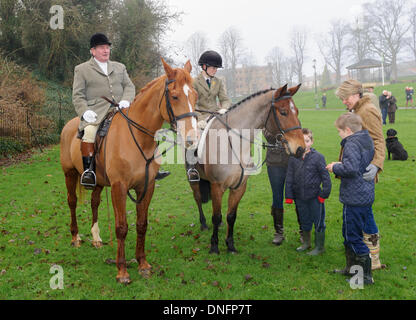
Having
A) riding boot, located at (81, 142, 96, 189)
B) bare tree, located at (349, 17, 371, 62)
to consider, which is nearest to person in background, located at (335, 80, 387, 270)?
riding boot, located at (81, 142, 96, 189)

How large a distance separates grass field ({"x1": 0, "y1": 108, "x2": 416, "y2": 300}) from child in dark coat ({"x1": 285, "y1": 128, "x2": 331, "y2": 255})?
14.0 inches

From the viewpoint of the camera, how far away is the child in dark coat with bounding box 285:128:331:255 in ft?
16.7

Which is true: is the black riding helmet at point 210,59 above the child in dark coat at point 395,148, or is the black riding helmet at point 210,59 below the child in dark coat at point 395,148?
above

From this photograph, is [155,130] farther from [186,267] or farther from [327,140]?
[327,140]

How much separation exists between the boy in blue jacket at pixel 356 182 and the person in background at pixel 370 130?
0.14 m

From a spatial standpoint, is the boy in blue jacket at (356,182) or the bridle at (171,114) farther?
the boy in blue jacket at (356,182)

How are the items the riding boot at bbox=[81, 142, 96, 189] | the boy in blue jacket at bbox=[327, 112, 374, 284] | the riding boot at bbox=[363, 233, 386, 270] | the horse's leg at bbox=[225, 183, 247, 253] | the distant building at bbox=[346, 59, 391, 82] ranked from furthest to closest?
the distant building at bbox=[346, 59, 391, 82], the horse's leg at bbox=[225, 183, 247, 253], the riding boot at bbox=[81, 142, 96, 189], the riding boot at bbox=[363, 233, 386, 270], the boy in blue jacket at bbox=[327, 112, 374, 284]

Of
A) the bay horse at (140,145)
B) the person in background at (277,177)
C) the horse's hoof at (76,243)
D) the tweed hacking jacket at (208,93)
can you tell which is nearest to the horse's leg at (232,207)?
the person in background at (277,177)

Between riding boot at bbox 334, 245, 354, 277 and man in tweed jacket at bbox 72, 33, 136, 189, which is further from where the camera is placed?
man in tweed jacket at bbox 72, 33, 136, 189

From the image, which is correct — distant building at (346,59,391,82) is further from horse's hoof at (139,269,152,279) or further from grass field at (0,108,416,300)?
horse's hoof at (139,269,152,279)

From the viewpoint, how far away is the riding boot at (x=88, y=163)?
465 centimetres

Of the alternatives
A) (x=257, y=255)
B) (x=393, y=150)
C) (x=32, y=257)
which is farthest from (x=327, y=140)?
(x=32, y=257)

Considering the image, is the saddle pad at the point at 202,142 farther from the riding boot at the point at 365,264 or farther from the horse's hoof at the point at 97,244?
the riding boot at the point at 365,264

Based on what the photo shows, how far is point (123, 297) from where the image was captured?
4008 millimetres
